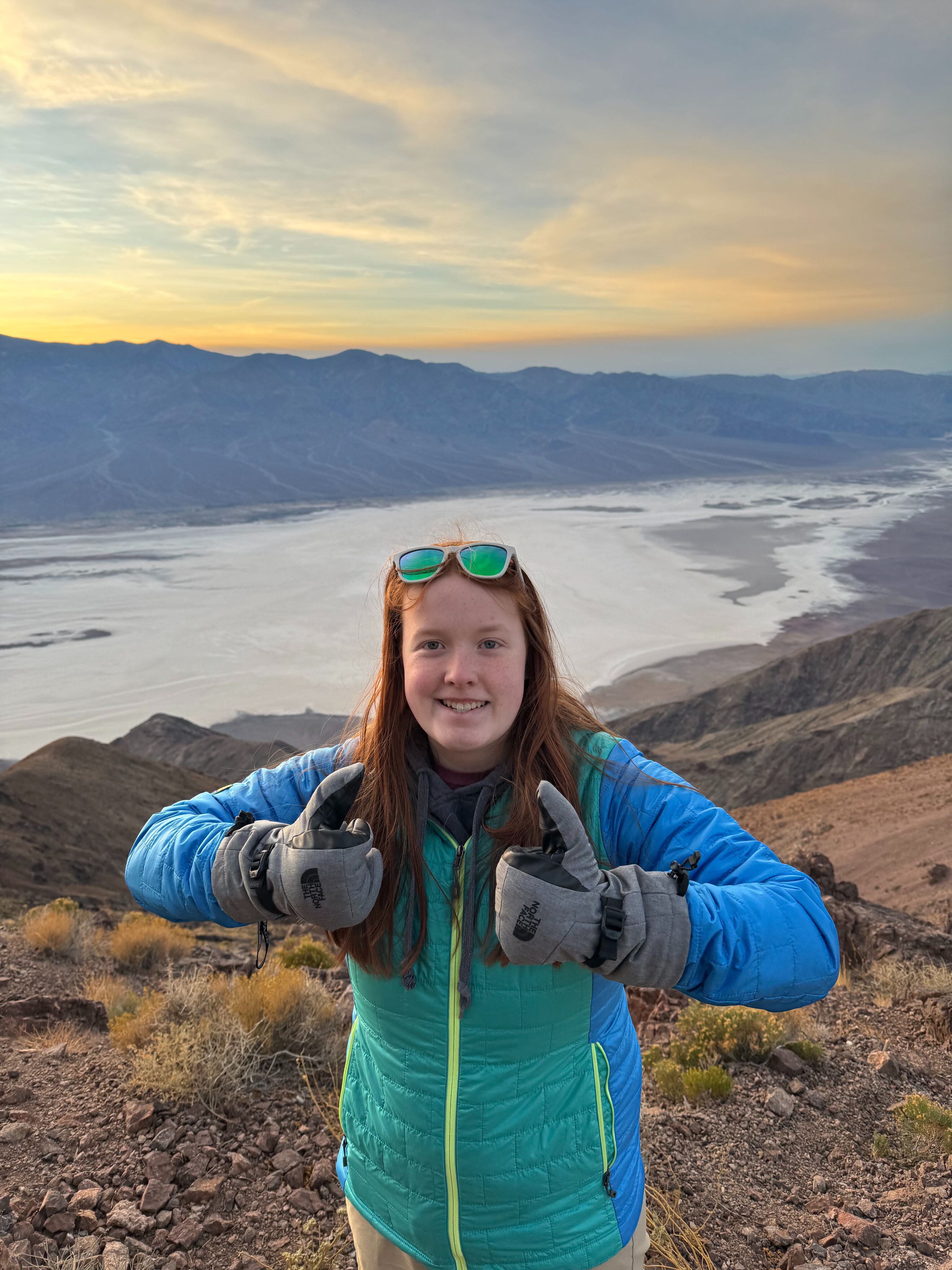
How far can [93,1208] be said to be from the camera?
9.02ft

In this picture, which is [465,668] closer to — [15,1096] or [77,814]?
[15,1096]

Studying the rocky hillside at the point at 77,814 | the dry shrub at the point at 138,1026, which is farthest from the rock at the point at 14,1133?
the rocky hillside at the point at 77,814

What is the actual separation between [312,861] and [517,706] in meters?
0.49

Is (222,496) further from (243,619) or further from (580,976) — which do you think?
(580,976)

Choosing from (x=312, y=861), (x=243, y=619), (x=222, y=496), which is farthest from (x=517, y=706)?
(x=222, y=496)

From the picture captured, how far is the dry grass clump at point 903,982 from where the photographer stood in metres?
5.16

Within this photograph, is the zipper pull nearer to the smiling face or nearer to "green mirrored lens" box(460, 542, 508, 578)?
the smiling face

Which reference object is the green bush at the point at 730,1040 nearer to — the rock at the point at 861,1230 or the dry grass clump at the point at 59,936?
the rock at the point at 861,1230

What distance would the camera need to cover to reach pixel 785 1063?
3928 mm

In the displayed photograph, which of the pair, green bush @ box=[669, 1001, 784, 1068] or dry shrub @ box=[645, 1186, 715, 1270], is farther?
green bush @ box=[669, 1001, 784, 1068]

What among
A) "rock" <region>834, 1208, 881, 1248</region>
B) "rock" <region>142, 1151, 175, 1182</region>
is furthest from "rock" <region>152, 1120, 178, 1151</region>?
"rock" <region>834, 1208, 881, 1248</region>

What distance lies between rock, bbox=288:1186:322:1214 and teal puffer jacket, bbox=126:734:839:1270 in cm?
144

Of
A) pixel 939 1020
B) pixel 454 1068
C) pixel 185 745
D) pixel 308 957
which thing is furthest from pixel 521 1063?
pixel 185 745

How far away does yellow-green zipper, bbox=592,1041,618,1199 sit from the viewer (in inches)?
62.9
